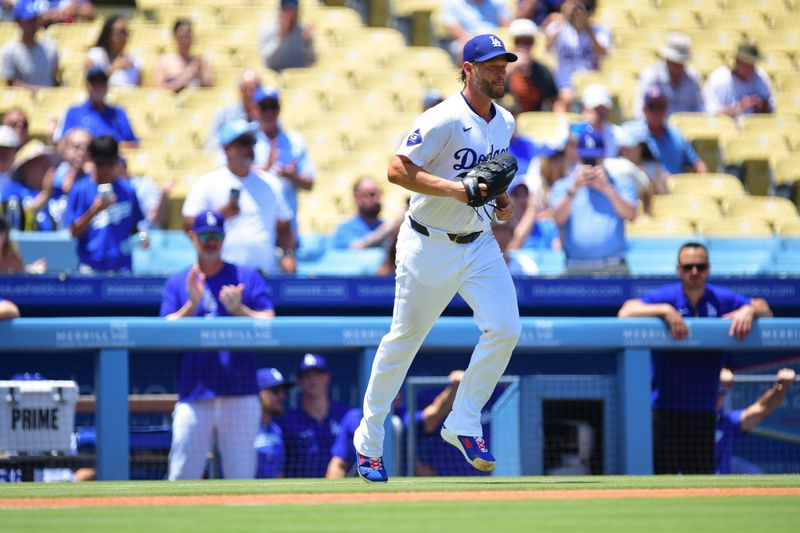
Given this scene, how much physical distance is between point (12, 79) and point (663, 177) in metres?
5.70

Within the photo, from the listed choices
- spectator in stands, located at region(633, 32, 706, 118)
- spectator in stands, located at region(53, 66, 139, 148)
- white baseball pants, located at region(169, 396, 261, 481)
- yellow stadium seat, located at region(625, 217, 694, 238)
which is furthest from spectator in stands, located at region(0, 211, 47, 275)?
spectator in stands, located at region(633, 32, 706, 118)

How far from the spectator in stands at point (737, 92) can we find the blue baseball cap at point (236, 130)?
19.4ft

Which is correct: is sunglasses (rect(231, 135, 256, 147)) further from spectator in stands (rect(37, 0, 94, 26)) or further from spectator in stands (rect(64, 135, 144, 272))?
spectator in stands (rect(37, 0, 94, 26))

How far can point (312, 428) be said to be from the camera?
343 inches

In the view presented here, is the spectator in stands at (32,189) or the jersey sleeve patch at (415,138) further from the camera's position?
the spectator in stands at (32,189)

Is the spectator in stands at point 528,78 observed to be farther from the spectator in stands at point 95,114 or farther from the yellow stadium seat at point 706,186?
the spectator in stands at point 95,114

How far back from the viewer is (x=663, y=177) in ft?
40.3

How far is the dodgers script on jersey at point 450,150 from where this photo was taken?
21.9ft

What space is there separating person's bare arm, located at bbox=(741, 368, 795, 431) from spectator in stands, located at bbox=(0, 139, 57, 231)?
500 centimetres

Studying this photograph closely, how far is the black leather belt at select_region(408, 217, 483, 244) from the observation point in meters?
6.83

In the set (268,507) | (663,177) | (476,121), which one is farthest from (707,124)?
(268,507)

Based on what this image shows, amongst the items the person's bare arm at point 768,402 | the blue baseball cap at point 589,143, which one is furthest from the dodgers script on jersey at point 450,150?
the blue baseball cap at point 589,143

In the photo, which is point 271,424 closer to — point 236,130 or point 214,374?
point 214,374

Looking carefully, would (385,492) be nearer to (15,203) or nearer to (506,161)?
(506,161)
